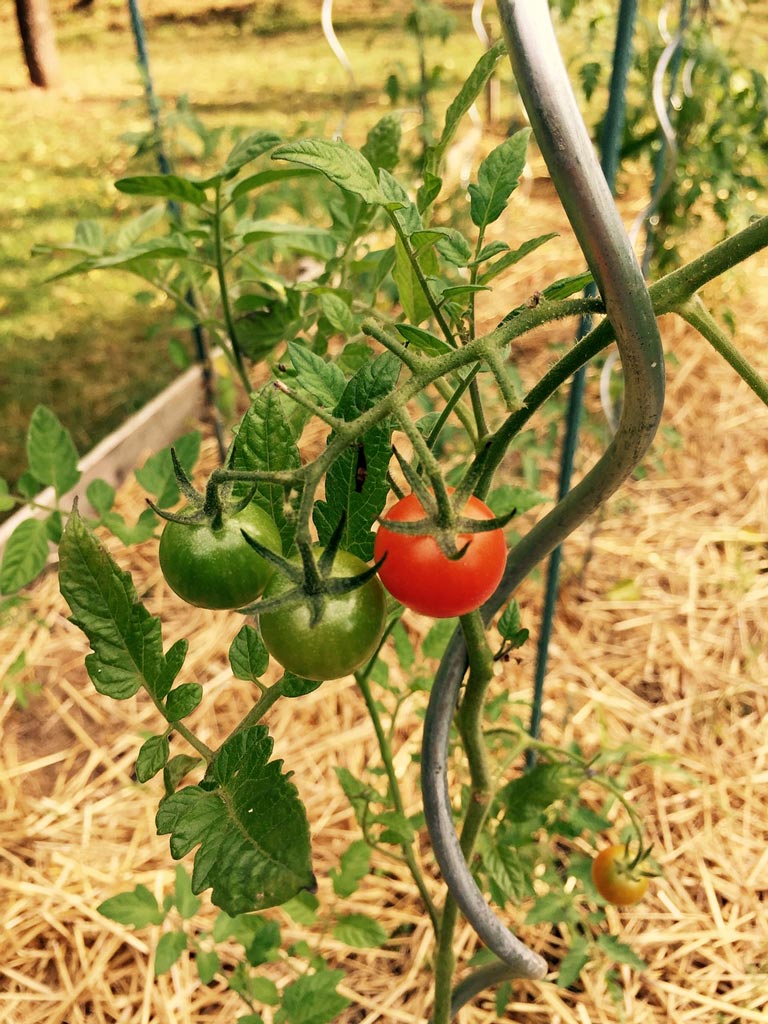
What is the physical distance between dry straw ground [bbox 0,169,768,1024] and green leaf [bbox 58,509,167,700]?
86cm

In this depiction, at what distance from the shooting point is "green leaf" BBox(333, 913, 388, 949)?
1127mm

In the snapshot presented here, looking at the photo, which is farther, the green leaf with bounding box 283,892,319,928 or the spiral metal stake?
the green leaf with bounding box 283,892,319,928

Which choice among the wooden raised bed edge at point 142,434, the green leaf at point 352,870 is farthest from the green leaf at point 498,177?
the wooden raised bed edge at point 142,434

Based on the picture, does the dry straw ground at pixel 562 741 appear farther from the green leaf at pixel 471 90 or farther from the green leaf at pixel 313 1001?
the green leaf at pixel 471 90

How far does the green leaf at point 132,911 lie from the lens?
3.39ft

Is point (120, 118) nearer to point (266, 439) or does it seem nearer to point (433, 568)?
point (266, 439)

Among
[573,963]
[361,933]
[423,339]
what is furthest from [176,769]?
[573,963]

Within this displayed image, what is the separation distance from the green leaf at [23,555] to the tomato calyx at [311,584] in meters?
0.59

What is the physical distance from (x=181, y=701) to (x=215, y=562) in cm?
18

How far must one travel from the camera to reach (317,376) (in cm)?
57

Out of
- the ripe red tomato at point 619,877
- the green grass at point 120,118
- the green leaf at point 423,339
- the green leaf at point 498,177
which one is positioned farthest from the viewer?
the green grass at point 120,118

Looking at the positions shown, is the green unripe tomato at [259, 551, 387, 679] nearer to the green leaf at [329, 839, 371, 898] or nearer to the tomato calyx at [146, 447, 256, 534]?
the tomato calyx at [146, 447, 256, 534]

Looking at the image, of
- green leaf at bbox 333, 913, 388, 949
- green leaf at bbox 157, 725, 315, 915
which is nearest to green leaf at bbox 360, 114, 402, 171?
green leaf at bbox 157, 725, 315, 915

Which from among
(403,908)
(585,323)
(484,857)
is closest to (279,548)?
(484,857)
